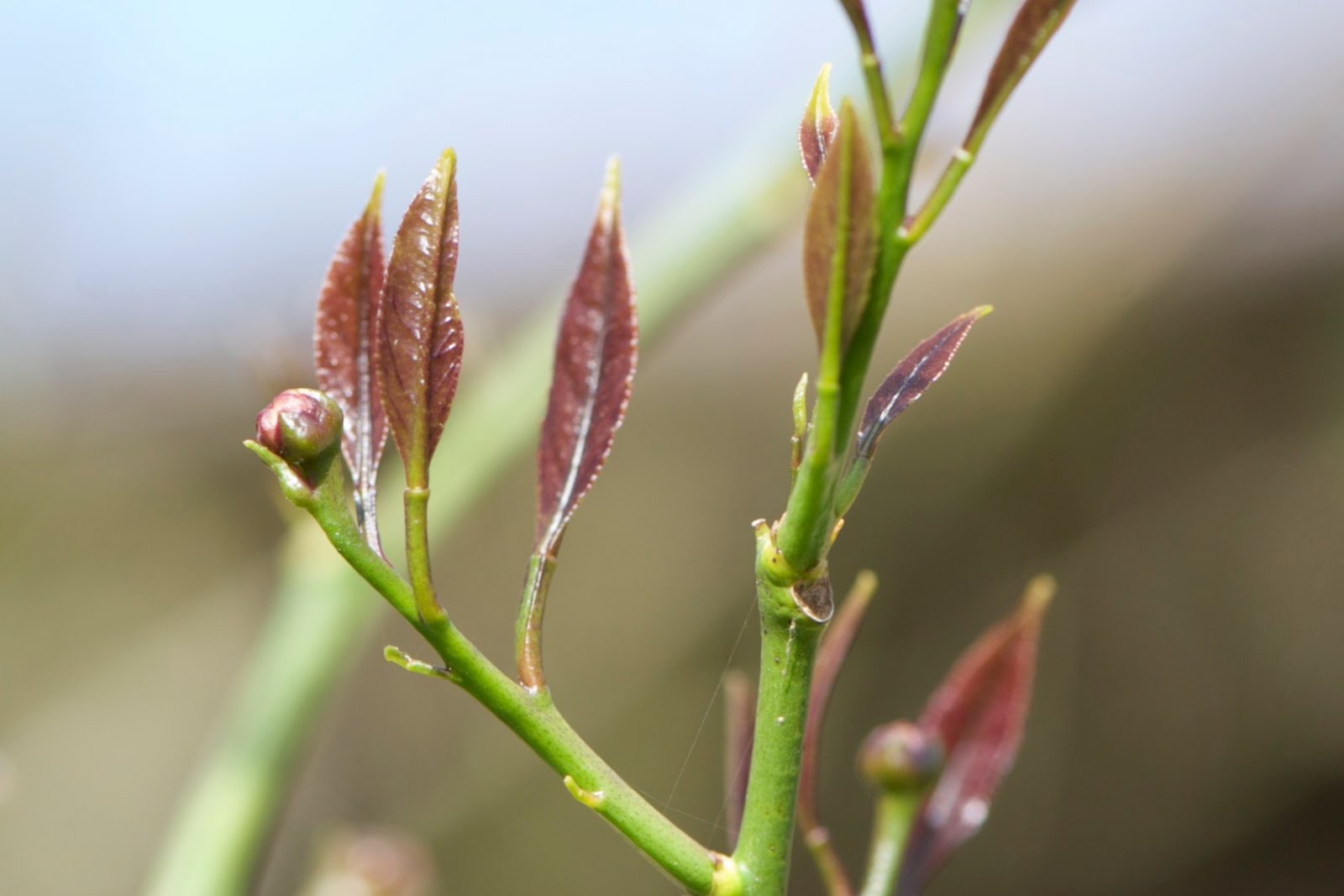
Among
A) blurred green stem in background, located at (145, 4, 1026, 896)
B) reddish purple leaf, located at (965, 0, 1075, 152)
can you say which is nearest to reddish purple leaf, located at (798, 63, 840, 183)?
reddish purple leaf, located at (965, 0, 1075, 152)

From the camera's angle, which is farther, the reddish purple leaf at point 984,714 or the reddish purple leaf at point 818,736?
the reddish purple leaf at point 984,714

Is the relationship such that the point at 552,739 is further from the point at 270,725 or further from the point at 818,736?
the point at 270,725

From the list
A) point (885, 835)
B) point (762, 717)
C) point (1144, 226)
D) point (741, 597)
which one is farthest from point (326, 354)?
point (1144, 226)

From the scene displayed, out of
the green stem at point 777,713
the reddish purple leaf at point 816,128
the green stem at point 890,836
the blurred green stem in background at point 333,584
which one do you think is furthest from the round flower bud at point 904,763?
the blurred green stem in background at point 333,584

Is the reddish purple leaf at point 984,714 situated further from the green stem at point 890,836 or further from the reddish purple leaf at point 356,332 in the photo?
the reddish purple leaf at point 356,332

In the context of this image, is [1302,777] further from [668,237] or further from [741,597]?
[668,237]

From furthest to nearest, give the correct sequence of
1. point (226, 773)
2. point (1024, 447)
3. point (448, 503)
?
point (1024, 447), point (448, 503), point (226, 773)

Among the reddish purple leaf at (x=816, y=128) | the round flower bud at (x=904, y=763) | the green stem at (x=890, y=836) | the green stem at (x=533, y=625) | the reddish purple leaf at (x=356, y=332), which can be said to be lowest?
the green stem at (x=890, y=836)
